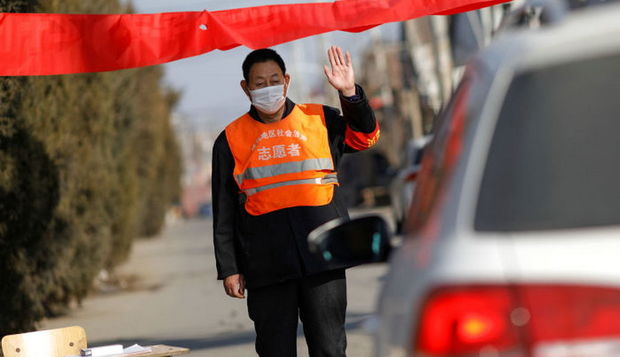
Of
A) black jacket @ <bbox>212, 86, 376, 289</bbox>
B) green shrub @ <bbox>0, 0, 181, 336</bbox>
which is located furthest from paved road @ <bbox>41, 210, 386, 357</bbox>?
black jacket @ <bbox>212, 86, 376, 289</bbox>

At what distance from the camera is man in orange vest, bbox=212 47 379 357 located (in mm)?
5848

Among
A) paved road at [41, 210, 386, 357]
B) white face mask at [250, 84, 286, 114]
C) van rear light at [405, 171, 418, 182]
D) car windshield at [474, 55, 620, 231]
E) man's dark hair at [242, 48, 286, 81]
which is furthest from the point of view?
van rear light at [405, 171, 418, 182]

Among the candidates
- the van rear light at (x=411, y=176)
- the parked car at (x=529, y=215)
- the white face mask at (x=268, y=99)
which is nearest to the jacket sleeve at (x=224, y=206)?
the white face mask at (x=268, y=99)

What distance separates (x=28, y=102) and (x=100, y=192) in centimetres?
593

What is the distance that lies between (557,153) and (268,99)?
341cm

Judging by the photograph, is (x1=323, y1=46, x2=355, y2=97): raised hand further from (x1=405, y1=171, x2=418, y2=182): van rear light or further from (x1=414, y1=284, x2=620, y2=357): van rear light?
(x1=405, y1=171, x2=418, y2=182): van rear light

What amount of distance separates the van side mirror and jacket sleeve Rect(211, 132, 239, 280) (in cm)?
237

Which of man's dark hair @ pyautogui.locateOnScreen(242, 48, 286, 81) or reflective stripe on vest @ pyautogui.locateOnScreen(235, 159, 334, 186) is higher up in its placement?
man's dark hair @ pyautogui.locateOnScreen(242, 48, 286, 81)

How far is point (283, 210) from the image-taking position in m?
5.86

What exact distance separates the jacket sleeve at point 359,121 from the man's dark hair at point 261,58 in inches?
17.7

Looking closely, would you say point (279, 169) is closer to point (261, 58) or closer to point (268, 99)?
point (268, 99)

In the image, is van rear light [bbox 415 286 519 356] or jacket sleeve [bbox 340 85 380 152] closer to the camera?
van rear light [bbox 415 286 519 356]

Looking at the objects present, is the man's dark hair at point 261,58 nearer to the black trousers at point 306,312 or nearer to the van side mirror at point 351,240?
the black trousers at point 306,312

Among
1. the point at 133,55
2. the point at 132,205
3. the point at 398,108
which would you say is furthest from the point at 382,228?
the point at 398,108
